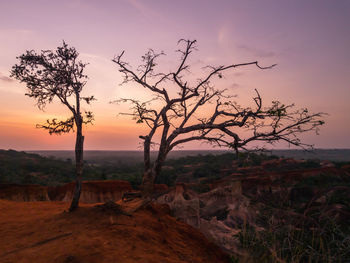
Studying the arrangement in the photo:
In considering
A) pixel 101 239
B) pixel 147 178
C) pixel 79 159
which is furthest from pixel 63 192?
pixel 101 239

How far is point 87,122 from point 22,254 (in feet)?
14.3

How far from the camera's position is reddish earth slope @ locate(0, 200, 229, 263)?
4.57 m

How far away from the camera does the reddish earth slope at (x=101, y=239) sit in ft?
15.0

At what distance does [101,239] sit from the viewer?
5109mm

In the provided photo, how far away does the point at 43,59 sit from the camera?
7.79 metres

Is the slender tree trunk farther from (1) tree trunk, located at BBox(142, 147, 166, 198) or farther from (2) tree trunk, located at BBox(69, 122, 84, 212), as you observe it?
(2) tree trunk, located at BBox(69, 122, 84, 212)

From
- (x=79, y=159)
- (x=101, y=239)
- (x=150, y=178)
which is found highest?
(x=79, y=159)

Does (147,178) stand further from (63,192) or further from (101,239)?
(63,192)

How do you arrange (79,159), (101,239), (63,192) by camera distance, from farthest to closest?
(63,192), (79,159), (101,239)

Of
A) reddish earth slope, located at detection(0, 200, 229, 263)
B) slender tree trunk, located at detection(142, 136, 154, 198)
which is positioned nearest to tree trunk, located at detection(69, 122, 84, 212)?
reddish earth slope, located at detection(0, 200, 229, 263)

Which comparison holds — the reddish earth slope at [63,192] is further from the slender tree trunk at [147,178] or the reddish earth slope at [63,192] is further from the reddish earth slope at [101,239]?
the reddish earth slope at [101,239]

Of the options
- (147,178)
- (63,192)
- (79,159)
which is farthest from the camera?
(63,192)

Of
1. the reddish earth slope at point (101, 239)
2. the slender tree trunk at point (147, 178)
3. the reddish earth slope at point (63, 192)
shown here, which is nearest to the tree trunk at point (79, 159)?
the reddish earth slope at point (101, 239)

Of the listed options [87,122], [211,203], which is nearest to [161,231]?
[87,122]
